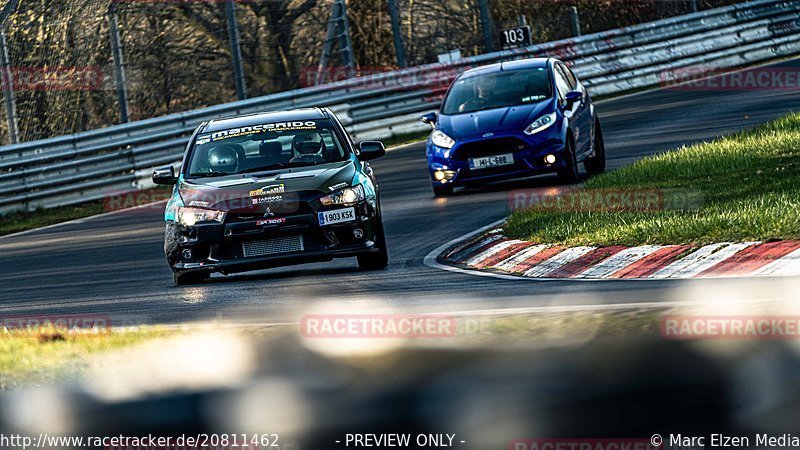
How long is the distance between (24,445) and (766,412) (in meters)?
1.67

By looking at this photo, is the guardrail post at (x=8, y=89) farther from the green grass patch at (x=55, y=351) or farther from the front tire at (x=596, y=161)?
the green grass patch at (x=55, y=351)

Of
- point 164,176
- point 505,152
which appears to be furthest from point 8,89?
point 164,176

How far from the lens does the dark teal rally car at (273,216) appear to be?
34.5ft

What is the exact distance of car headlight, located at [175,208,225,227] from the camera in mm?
10617

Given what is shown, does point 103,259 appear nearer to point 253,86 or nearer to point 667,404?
point 253,86

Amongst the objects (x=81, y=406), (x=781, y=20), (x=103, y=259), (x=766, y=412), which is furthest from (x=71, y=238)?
(x=781, y=20)

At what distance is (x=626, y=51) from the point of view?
91.4ft

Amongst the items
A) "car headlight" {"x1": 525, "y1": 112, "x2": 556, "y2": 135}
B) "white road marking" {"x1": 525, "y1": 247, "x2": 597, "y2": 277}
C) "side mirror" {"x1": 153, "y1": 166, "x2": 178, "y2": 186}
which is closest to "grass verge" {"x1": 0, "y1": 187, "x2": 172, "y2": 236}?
"car headlight" {"x1": 525, "y1": 112, "x2": 556, "y2": 135}

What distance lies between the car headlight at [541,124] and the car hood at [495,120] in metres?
0.06

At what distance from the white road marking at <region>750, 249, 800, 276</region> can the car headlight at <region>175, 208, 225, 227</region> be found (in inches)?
177

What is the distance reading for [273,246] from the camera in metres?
10.5

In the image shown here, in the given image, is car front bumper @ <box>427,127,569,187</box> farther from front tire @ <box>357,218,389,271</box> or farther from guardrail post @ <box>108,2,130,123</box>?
guardrail post @ <box>108,2,130,123</box>

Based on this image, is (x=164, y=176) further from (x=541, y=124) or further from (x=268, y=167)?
(x=541, y=124)

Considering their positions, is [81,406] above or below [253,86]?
below
